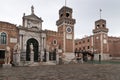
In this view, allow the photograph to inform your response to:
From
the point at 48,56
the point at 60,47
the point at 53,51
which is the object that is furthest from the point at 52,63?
the point at 60,47

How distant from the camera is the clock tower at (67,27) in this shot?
37.0m

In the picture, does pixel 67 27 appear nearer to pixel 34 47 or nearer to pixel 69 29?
pixel 69 29

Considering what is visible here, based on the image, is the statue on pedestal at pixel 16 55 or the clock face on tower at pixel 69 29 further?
the clock face on tower at pixel 69 29

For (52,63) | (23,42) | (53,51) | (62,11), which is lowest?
(52,63)

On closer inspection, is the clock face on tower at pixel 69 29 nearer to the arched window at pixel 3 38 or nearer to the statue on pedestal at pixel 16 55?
the statue on pedestal at pixel 16 55

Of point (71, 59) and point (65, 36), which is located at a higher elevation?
point (65, 36)

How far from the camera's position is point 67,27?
125 feet

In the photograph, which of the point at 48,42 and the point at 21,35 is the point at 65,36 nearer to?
the point at 48,42

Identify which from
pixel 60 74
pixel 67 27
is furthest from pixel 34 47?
pixel 60 74

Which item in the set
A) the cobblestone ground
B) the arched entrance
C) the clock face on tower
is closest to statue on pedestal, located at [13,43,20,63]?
the arched entrance

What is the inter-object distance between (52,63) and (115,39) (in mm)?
34243

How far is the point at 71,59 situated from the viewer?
36.9 metres

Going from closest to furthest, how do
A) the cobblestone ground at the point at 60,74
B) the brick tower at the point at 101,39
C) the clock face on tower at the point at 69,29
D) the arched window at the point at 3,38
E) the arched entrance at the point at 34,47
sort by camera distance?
the cobblestone ground at the point at 60,74
the arched window at the point at 3,38
the arched entrance at the point at 34,47
the clock face on tower at the point at 69,29
the brick tower at the point at 101,39

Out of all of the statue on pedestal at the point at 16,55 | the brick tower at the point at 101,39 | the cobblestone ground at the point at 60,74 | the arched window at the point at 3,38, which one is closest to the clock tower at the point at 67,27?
the statue on pedestal at the point at 16,55
